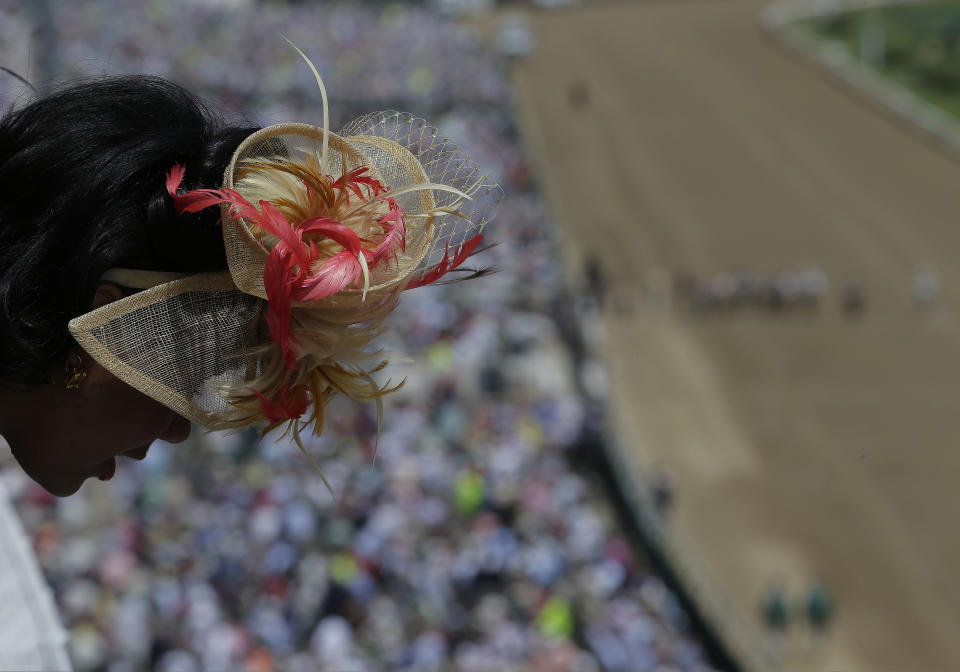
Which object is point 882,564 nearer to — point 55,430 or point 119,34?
point 55,430

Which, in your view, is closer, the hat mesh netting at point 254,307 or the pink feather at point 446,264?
the hat mesh netting at point 254,307

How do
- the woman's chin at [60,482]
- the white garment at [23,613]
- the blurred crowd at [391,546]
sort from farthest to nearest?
1. the blurred crowd at [391,546]
2. the white garment at [23,613]
3. the woman's chin at [60,482]

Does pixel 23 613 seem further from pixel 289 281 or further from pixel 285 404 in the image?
pixel 289 281

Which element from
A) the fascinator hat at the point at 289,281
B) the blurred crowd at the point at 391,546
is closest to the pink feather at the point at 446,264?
the fascinator hat at the point at 289,281

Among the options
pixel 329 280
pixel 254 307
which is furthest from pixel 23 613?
pixel 329 280

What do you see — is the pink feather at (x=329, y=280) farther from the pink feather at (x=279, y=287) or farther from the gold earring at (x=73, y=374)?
the gold earring at (x=73, y=374)

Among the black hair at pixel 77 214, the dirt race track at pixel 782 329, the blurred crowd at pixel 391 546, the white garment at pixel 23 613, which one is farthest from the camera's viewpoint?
the dirt race track at pixel 782 329

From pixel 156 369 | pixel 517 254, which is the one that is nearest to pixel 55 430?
pixel 156 369
